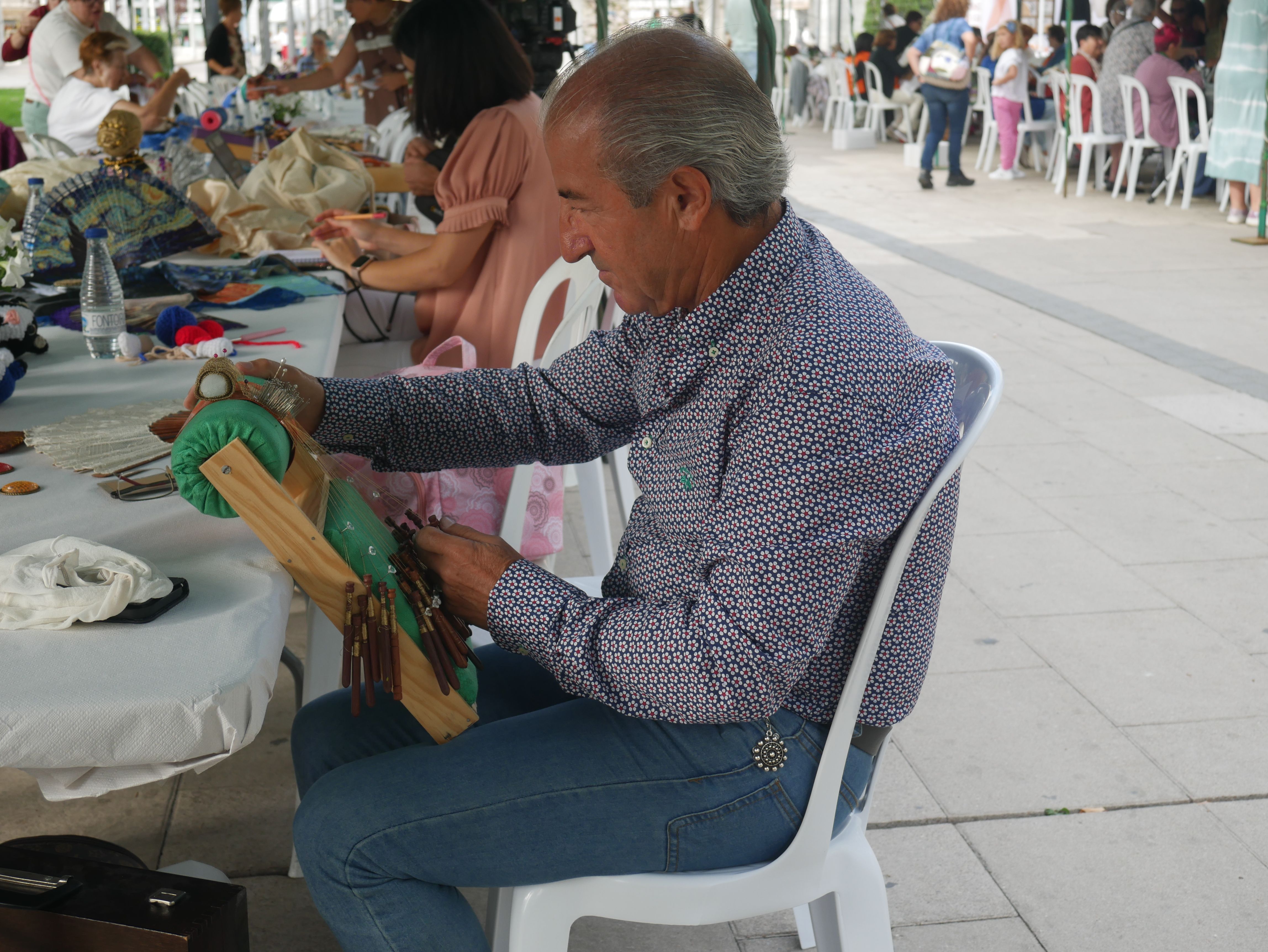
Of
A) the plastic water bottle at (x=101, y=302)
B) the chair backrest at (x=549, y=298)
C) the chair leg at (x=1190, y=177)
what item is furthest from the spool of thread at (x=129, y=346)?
the chair leg at (x=1190, y=177)

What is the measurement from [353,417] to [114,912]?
71cm

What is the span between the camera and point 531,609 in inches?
49.5

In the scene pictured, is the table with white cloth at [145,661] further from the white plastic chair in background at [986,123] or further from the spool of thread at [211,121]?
the white plastic chair in background at [986,123]

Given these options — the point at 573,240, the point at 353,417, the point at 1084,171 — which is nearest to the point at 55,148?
the point at 353,417

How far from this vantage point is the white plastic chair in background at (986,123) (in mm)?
12953

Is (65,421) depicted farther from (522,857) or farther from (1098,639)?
(1098,639)

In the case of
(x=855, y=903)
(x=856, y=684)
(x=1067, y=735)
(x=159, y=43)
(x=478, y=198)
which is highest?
(x=159, y=43)

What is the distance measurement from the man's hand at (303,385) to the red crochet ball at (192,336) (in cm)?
59

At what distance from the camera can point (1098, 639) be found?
2916 mm

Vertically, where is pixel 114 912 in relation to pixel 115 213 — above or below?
below

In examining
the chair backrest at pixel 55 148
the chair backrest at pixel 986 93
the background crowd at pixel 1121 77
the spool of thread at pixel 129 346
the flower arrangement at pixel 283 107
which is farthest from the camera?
the chair backrest at pixel 986 93

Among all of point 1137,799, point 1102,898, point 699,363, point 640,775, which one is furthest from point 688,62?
point 1137,799

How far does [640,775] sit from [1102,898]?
113 cm

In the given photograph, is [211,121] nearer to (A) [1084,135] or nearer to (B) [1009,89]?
(A) [1084,135]
